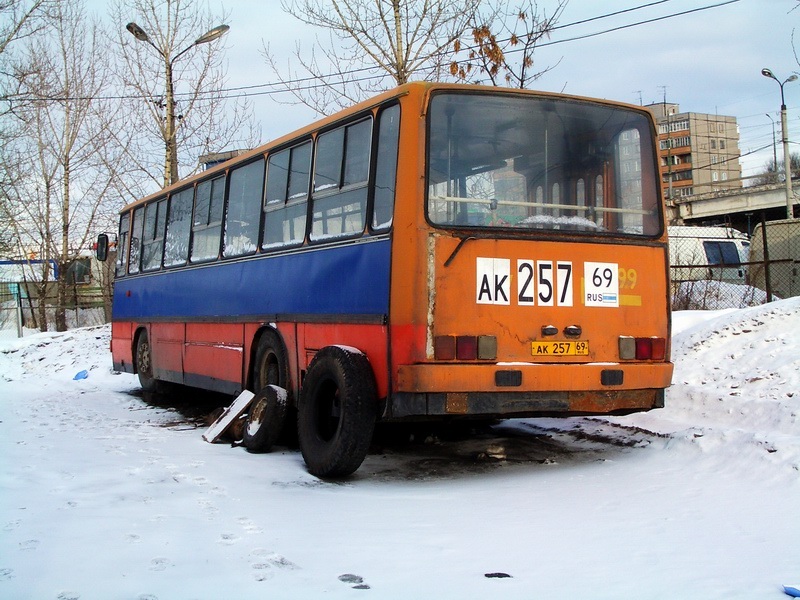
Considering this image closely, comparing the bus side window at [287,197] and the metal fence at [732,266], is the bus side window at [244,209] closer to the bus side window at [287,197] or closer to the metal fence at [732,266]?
the bus side window at [287,197]

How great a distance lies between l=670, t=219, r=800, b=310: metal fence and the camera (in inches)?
619

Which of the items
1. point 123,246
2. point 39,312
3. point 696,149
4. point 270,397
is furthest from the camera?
point 696,149

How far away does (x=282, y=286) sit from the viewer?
8.70 meters

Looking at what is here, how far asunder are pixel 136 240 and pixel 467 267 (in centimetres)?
885

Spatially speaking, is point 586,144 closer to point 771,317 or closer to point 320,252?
point 320,252

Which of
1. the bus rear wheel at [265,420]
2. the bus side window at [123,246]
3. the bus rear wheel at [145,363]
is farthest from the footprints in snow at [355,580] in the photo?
the bus side window at [123,246]

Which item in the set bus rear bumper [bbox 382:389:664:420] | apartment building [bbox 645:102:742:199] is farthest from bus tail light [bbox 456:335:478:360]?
apartment building [bbox 645:102:742:199]

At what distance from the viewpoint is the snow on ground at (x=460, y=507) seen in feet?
13.8

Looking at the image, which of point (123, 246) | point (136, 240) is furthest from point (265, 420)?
point (123, 246)

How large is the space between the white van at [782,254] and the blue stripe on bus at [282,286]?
39.6 ft

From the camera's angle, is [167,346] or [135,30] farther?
[135,30]

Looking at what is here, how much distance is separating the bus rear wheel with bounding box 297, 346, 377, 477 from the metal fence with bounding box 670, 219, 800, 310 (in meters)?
8.68

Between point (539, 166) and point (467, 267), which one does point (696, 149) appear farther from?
point (467, 267)

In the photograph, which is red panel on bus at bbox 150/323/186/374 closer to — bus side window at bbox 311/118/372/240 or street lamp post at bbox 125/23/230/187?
bus side window at bbox 311/118/372/240
